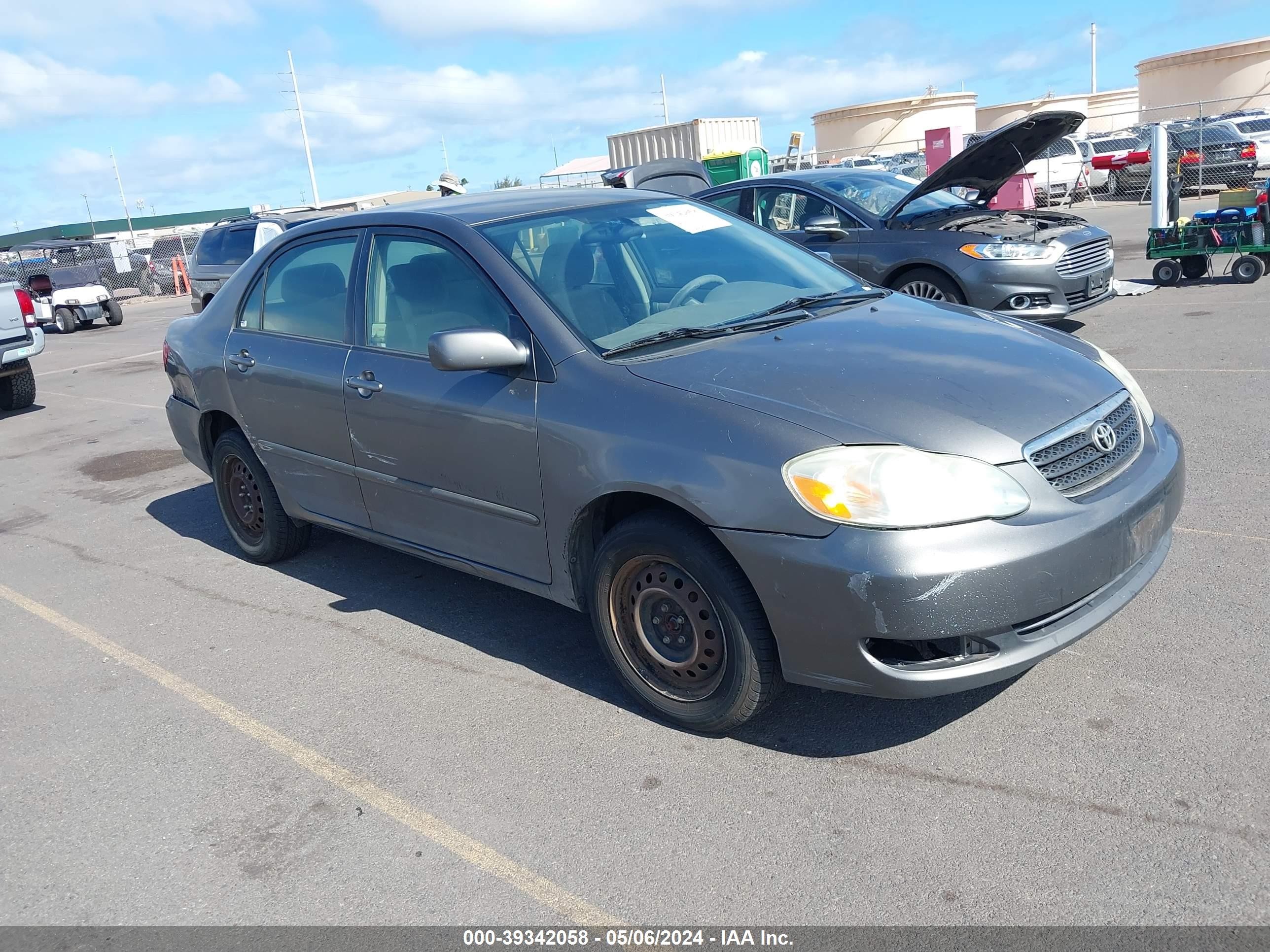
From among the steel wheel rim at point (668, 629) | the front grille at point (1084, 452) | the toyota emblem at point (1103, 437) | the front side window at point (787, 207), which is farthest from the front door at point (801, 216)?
the steel wheel rim at point (668, 629)

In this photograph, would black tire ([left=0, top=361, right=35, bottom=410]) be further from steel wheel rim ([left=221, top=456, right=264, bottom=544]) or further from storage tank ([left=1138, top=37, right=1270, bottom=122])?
storage tank ([left=1138, top=37, right=1270, bottom=122])

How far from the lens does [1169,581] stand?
416 cm

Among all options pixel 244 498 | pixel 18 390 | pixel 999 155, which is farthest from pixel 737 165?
pixel 244 498

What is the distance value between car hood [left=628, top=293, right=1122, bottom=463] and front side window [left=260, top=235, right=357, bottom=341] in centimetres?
170

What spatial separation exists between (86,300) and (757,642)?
22.7 meters

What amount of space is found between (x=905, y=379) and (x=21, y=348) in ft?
35.0

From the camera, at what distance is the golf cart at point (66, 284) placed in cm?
2180

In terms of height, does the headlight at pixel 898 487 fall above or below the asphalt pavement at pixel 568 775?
above

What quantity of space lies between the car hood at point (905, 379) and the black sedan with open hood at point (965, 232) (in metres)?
4.69

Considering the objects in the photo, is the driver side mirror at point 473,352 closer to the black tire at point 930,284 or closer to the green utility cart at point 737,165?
the black tire at point 930,284

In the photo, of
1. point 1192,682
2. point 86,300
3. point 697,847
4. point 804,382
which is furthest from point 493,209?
point 86,300

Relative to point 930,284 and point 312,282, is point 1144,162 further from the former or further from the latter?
point 312,282

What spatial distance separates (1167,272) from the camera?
11.8 m

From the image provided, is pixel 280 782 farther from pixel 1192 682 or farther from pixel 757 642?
pixel 1192 682
